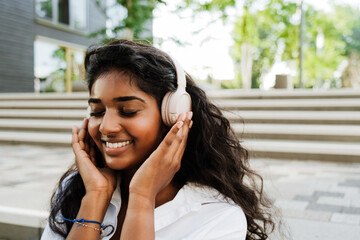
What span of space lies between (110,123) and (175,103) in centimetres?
25

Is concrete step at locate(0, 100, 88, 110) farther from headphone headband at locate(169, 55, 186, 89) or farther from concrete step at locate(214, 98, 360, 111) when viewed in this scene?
headphone headband at locate(169, 55, 186, 89)

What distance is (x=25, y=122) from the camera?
8.86 m

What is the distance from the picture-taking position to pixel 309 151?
5.61 metres

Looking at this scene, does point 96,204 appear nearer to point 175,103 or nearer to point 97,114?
point 97,114

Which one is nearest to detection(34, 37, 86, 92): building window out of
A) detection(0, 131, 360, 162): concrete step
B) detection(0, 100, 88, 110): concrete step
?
detection(0, 100, 88, 110): concrete step

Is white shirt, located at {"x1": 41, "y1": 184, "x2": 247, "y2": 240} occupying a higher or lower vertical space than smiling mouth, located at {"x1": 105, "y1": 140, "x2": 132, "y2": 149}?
lower

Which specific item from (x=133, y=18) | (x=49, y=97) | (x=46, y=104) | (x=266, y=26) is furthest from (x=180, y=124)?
(x=266, y=26)

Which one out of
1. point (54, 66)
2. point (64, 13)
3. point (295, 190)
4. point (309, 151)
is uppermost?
point (64, 13)

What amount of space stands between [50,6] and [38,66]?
239cm

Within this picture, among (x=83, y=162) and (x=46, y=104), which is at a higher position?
(x=46, y=104)

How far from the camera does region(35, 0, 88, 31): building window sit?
15.5 meters

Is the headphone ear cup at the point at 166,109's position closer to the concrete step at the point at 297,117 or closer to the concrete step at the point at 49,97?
the concrete step at the point at 297,117

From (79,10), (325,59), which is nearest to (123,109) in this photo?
(79,10)

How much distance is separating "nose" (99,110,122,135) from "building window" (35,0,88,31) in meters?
15.1
